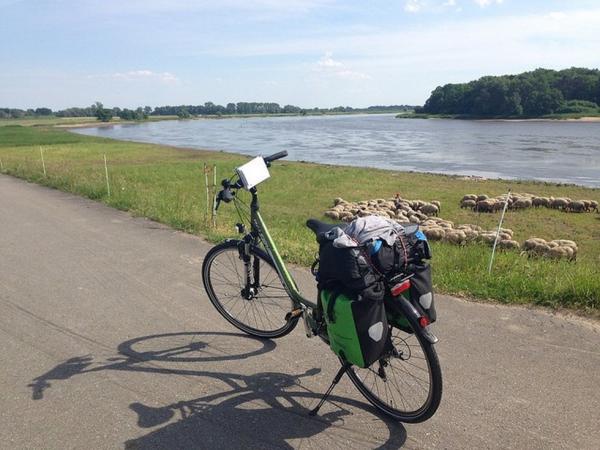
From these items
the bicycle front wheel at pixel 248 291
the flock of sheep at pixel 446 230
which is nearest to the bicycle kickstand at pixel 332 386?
the bicycle front wheel at pixel 248 291

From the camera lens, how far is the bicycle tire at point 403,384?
285cm

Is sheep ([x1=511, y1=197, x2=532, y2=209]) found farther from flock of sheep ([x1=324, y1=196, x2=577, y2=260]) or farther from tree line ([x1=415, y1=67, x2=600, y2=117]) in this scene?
tree line ([x1=415, y1=67, x2=600, y2=117])

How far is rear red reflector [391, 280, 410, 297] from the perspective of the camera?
2.89 metres

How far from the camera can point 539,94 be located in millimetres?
100875

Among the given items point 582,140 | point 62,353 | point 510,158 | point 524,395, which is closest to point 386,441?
point 524,395

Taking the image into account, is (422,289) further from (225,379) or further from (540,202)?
(540,202)

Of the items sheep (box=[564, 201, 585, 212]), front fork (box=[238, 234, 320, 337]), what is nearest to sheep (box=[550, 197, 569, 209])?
sheep (box=[564, 201, 585, 212])

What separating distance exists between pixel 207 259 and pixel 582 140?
2198 inches

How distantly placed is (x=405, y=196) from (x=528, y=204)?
4897 millimetres

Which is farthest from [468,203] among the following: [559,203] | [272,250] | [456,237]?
[272,250]

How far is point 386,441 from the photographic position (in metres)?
2.95

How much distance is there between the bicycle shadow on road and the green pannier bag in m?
0.50

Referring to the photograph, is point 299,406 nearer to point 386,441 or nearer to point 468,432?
point 386,441

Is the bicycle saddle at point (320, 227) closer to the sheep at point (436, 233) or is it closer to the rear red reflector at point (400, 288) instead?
the rear red reflector at point (400, 288)
